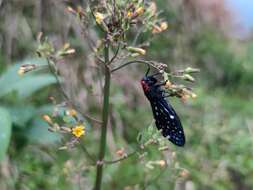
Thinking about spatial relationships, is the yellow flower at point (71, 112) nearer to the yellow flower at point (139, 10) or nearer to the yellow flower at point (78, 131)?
the yellow flower at point (78, 131)

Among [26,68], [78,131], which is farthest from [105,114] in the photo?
[26,68]

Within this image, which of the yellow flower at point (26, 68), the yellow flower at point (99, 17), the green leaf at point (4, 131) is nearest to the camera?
the yellow flower at point (99, 17)

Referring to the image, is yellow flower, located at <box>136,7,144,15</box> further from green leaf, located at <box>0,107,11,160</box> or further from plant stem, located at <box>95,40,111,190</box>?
green leaf, located at <box>0,107,11,160</box>

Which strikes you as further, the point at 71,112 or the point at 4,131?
the point at 4,131

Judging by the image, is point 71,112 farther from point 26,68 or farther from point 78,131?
point 26,68

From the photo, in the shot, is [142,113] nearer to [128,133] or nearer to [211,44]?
[128,133]

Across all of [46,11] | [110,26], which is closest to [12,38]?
[46,11]

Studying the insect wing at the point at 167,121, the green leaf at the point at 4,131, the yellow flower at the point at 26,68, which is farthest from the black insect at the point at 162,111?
the green leaf at the point at 4,131
